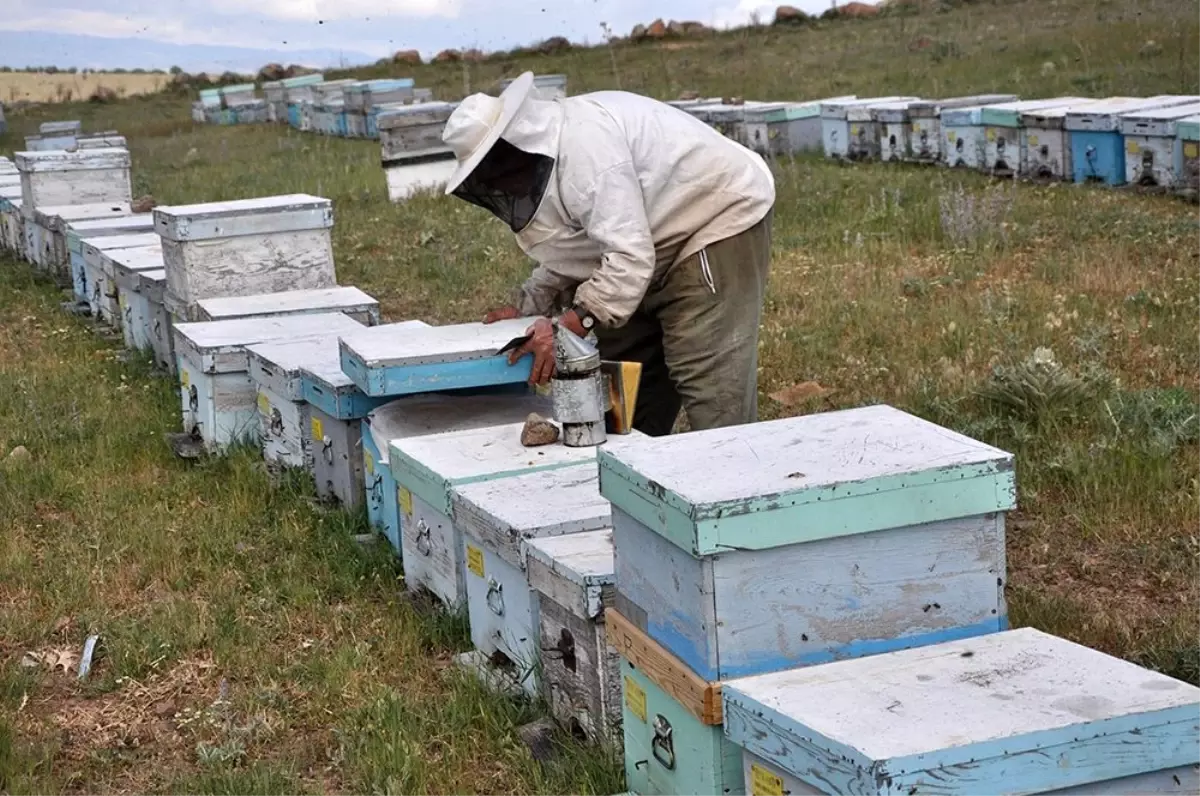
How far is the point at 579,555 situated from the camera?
3445 millimetres

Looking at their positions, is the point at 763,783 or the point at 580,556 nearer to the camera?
the point at 763,783

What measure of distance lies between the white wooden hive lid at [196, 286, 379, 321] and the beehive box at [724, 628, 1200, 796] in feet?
14.9

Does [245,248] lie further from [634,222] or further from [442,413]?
[634,222]

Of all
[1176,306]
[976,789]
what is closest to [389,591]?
[976,789]

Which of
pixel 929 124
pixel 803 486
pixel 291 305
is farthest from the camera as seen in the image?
pixel 929 124

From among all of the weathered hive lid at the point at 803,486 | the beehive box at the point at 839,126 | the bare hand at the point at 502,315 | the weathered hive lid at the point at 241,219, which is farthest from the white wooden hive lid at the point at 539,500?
the beehive box at the point at 839,126

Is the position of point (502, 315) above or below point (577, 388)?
above

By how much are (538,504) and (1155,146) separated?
8.22 meters

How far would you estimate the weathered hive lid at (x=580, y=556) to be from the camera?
330 centimetres

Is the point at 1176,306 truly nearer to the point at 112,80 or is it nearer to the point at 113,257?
the point at 113,257

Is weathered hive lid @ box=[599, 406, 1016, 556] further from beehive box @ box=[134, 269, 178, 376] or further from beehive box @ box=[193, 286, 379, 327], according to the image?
beehive box @ box=[134, 269, 178, 376]

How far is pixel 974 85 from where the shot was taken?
17625 mm

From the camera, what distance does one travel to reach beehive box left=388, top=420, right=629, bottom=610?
4.19 metres

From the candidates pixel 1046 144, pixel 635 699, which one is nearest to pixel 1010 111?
pixel 1046 144
